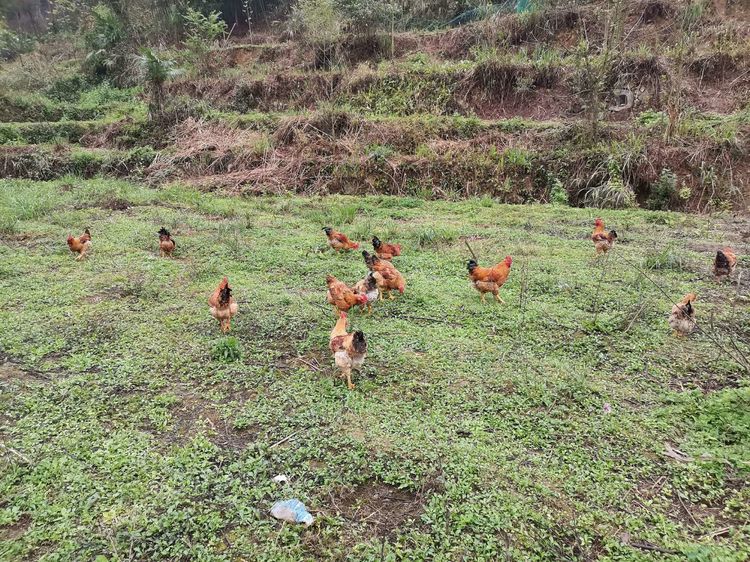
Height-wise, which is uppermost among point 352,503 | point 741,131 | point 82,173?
point 741,131

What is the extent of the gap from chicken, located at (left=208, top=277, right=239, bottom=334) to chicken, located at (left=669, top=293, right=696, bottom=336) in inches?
163

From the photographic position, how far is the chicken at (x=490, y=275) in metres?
5.08

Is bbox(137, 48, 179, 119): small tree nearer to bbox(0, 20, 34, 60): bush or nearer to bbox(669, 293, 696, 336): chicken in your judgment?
bbox(669, 293, 696, 336): chicken

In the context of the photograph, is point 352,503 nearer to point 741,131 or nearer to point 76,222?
point 76,222

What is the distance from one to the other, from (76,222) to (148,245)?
2.38 m

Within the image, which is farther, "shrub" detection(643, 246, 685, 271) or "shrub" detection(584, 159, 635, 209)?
"shrub" detection(584, 159, 635, 209)

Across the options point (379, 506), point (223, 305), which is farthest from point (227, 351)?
point (379, 506)

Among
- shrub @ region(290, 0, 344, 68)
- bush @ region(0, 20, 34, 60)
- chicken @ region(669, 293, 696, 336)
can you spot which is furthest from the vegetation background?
bush @ region(0, 20, 34, 60)

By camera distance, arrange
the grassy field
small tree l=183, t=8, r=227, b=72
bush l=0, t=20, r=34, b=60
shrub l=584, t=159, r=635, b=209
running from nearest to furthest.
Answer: the grassy field < shrub l=584, t=159, r=635, b=209 < small tree l=183, t=8, r=227, b=72 < bush l=0, t=20, r=34, b=60

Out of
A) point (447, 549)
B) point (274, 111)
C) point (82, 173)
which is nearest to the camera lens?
point (447, 549)

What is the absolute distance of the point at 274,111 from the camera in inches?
640

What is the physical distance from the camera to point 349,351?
12.0ft

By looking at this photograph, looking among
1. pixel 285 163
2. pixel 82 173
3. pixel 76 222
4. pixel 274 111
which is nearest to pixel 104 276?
pixel 76 222

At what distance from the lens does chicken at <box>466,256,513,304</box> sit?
508 cm
